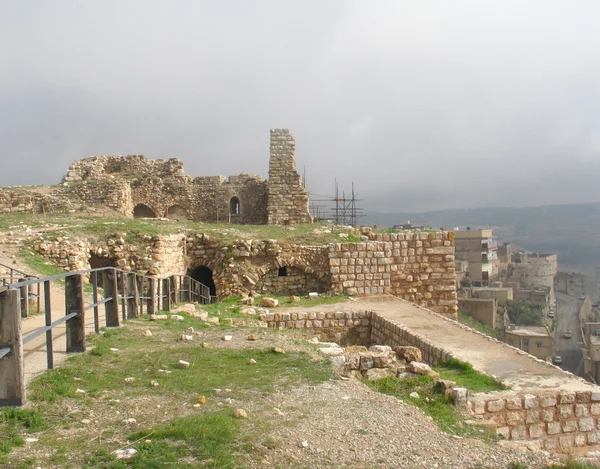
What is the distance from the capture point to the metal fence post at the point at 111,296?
843 cm

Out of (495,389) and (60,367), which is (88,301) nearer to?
(60,367)

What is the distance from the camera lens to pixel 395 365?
25.0 feet

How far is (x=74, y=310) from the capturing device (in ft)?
21.7

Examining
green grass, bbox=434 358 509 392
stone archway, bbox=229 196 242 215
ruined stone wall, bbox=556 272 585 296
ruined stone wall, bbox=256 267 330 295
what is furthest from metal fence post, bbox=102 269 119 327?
ruined stone wall, bbox=556 272 585 296

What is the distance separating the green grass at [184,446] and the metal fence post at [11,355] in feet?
4.10

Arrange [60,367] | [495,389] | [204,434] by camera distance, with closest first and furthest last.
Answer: [204,434] < [60,367] < [495,389]

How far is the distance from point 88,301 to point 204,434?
804 cm

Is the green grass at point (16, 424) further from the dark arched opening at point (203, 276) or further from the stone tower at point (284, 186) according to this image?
the stone tower at point (284, 186)

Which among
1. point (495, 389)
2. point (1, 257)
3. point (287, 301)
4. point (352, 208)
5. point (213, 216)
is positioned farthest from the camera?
point (352, 208)

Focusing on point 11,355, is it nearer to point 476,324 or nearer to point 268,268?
point 268,268

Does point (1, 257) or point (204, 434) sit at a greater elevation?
point (1, 257)

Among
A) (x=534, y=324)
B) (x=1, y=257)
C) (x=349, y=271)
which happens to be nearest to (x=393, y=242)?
(x=349, y=271)

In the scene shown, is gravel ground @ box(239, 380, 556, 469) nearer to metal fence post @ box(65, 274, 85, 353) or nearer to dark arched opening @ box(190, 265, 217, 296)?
metal fence post @ box(65, 274, 85, 353)

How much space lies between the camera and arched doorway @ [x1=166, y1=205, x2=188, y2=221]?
89.1 ft
